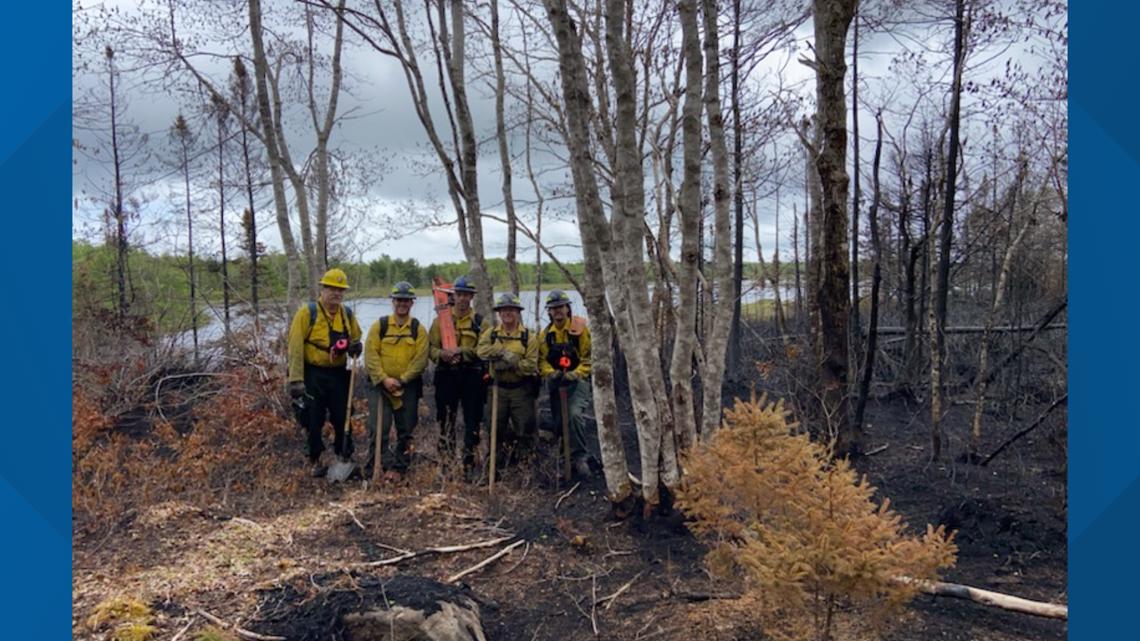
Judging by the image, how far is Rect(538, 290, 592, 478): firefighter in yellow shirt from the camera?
796 cm

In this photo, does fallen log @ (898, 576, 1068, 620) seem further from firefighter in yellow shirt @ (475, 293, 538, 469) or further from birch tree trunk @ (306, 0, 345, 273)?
birch tree trunk @ (306, 0, 345, 273)

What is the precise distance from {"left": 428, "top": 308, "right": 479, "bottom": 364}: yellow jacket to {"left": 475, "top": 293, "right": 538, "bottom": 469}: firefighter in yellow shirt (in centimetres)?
22

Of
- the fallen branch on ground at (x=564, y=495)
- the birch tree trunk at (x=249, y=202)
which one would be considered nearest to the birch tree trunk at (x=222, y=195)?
the birch tree trunk at (x=249, y=202)

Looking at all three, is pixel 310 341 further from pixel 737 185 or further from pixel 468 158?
pixel 737 185

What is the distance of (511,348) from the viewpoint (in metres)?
7.71

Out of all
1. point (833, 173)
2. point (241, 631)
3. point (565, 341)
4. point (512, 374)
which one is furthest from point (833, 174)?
point (241, 631)

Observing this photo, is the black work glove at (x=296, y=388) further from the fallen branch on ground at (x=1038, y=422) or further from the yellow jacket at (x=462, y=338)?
the fallen branch on ground at (x=1038, y=422)

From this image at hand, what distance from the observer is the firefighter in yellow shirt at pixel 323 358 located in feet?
25.2

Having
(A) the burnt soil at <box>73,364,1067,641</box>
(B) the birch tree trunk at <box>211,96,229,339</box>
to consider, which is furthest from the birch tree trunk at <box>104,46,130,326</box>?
(A) the burnt soil at <box>73,364,1067,641</box>

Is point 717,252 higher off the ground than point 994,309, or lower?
higher

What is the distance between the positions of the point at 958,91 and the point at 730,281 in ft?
13.5

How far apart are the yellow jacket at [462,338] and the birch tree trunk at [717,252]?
286 cm

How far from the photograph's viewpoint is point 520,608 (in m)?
4.82

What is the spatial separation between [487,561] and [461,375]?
302cm
